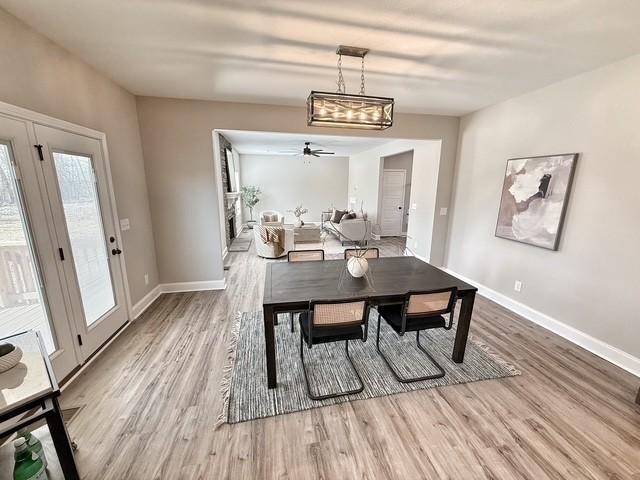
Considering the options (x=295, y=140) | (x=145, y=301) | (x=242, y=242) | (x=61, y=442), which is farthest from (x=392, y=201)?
(x=61, y=442)

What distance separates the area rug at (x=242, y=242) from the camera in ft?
20.7

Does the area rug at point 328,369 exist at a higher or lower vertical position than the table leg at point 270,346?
lower

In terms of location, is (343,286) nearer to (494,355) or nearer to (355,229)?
(494,355)

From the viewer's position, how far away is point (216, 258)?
12.5 feet

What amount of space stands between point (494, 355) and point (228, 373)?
246 cm

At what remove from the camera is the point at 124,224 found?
2.92 metres

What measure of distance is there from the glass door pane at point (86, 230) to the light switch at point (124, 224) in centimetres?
29

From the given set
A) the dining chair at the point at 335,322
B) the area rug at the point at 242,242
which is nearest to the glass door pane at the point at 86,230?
the dining chair at the point at 335,322

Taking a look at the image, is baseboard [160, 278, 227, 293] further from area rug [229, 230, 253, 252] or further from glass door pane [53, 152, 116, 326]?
area rug [229, 230, 253, 252]

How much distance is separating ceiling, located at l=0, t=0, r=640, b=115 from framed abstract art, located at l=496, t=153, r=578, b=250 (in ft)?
2.82

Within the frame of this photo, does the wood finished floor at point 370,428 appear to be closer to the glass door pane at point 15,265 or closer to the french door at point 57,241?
the french door at point 57,241

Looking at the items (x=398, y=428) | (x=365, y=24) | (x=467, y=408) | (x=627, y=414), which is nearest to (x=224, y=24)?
(x=365, y=24)

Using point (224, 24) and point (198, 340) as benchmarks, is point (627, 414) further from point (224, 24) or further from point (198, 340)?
point (224, 24)

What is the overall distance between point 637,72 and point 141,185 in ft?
16.9
